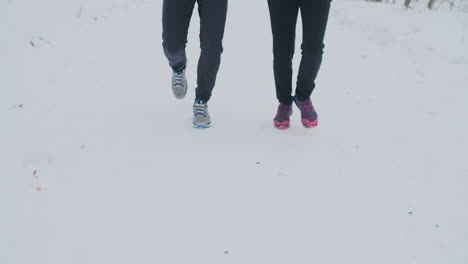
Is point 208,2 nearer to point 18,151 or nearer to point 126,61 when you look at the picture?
point 18,151

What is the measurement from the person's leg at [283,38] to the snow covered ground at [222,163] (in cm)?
30

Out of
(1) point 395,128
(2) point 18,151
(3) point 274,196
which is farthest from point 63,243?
(1) point 395,128

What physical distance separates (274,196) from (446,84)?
222 cm

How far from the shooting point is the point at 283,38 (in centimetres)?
197

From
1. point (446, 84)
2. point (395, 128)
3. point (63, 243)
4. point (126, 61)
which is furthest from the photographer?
point (126, 61)

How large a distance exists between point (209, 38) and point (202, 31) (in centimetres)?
6

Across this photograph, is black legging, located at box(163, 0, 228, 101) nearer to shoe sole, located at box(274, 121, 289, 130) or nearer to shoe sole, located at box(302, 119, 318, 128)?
shoe sole, located at box(274, 121, 289, 130)

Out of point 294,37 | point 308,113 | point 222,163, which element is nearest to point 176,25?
point 294,37

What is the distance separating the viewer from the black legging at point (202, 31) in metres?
1.88

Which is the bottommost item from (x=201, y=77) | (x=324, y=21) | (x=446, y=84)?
(x=446, y=84)

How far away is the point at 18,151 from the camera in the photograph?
71.1 inches

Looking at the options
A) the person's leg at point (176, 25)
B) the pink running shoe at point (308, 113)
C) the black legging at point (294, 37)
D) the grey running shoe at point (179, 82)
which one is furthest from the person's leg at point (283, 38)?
the grey running shoe at point (179, 82)

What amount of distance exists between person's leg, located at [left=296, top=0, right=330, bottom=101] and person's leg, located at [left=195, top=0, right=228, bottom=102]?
45cm

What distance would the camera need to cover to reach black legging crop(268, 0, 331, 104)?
6.00 feet
